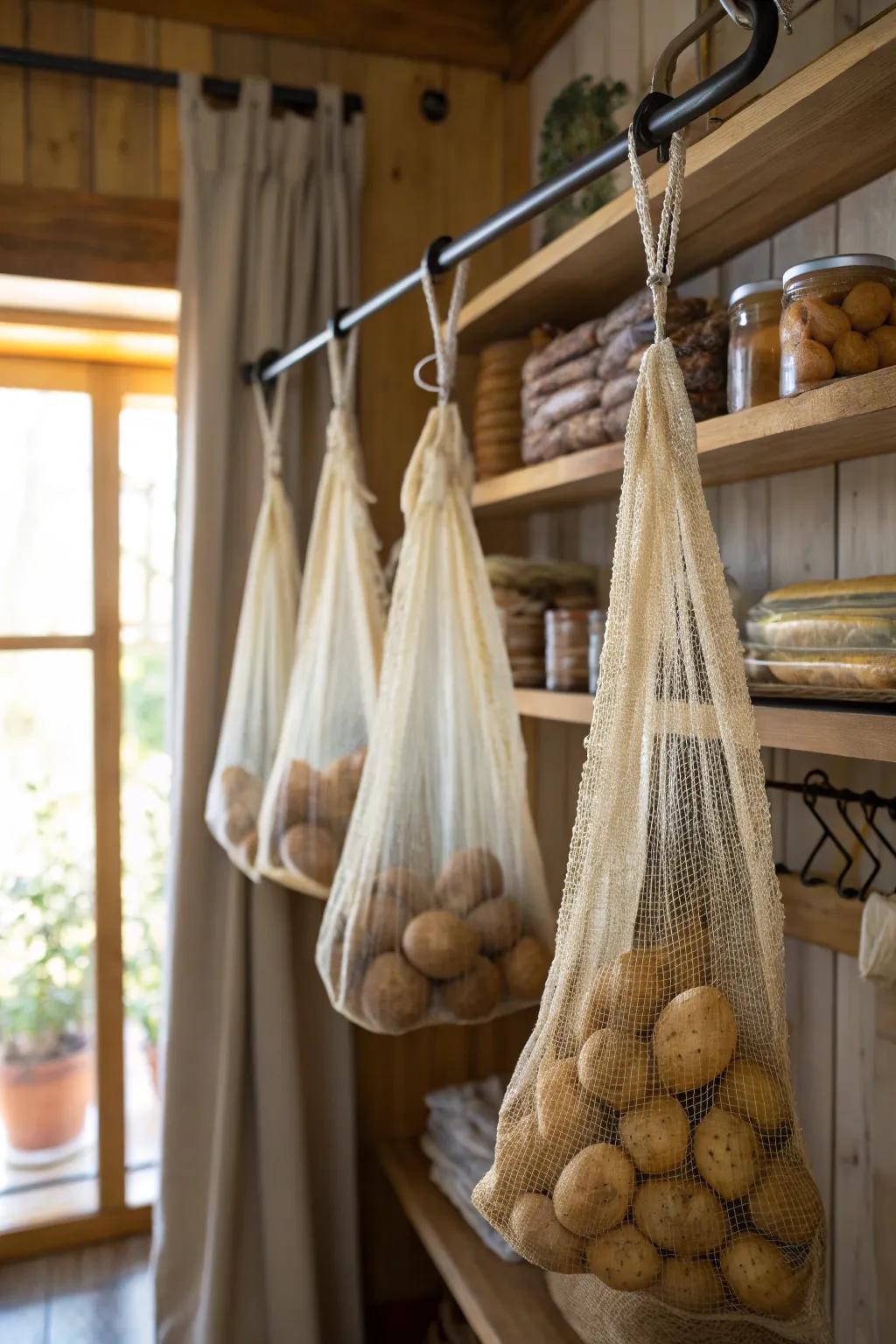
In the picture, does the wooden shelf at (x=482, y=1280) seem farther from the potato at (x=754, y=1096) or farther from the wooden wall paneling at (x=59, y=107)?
the wooden wall paneling at (x=59, y=107)

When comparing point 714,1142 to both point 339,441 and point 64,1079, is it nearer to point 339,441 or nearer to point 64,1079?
point 339,441

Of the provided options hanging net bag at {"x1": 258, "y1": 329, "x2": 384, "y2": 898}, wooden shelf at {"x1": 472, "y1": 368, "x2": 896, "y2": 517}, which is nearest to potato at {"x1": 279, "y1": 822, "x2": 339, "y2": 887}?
hanging net bag at {"x1": 258, "y1": 329, "x2": 384, "y2": 898}

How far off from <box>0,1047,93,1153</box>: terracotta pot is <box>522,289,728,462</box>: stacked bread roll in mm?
1632

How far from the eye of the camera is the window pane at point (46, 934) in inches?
88.5

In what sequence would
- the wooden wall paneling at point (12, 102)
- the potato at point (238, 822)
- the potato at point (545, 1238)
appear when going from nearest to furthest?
the potato at point (545, 1238), the potato at point (238, 822), the wooden wall paneling at point (12, 102)

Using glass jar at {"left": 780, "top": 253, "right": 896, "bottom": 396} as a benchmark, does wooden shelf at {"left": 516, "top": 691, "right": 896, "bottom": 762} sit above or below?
below

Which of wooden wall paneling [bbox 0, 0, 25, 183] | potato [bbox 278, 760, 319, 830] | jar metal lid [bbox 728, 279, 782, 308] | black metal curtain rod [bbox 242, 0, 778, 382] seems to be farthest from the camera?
wooden wall paneling [bbox 0, 0, 25, 183]

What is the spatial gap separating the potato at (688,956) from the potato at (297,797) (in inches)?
29.2

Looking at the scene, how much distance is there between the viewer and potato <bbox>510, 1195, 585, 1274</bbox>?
34.2 inches

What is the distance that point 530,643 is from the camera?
5.57 feet

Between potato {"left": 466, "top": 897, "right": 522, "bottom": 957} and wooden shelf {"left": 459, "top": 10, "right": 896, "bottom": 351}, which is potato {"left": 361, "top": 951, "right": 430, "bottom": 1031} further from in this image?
wooden shelf {"left": 459, "top": 10, "right": 896, "bottom": 351}

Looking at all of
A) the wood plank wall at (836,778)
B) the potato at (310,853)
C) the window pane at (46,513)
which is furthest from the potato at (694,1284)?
the window pane at (46,513)

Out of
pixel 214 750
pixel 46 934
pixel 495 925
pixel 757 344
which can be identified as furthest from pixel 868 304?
pixel 46 934

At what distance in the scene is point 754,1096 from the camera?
2.76 ft
